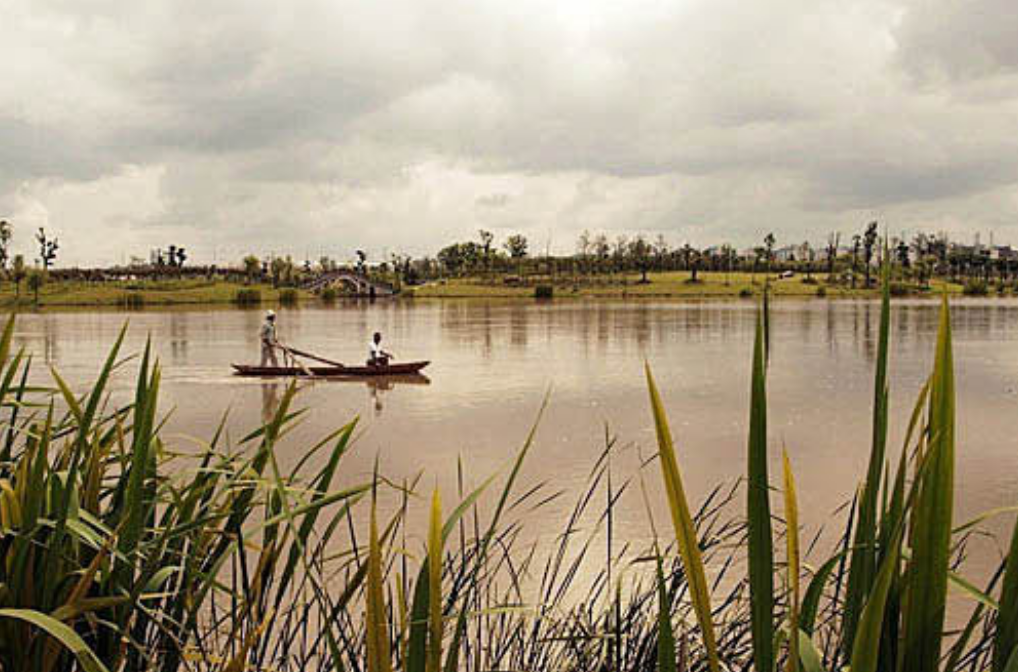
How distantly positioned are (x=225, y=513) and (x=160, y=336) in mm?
34894

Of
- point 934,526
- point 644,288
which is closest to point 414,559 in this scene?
point 934,526

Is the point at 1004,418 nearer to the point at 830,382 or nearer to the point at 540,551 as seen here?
the point at 830,382

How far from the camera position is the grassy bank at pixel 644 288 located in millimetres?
87812

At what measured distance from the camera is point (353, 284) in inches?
3797

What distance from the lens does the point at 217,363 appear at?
2398cm

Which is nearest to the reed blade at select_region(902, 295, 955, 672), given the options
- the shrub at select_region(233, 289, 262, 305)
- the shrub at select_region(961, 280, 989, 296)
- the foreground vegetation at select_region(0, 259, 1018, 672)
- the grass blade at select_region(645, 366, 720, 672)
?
the foreground vegetation at select_region(0, 259, 1018, 672)

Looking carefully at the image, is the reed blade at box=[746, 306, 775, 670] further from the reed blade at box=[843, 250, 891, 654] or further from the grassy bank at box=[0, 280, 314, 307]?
the grassy bank at box=[0, 280, 314, 307]

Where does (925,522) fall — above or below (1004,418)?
above

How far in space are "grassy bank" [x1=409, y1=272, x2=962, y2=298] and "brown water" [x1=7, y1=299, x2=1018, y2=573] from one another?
50974mm

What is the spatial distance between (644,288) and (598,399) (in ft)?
254

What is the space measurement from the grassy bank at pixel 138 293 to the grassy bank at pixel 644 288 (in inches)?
693

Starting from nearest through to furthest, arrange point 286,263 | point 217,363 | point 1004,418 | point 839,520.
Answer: point 839,520, point 1004,418, point 217,363, point 286,263

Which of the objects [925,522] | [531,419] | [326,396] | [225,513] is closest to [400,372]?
[326,396]

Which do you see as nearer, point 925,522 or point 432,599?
point 925,522
